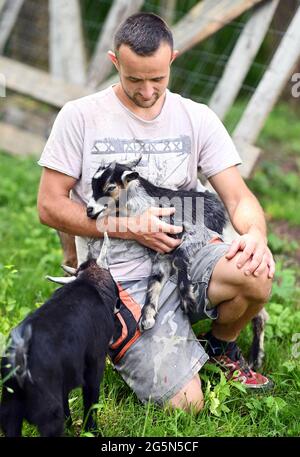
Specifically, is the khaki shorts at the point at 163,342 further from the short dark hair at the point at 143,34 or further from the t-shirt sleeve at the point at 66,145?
the short dark hair at the point at 143,34

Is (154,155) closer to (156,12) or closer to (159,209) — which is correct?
(159,209)

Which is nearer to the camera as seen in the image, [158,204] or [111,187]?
[111,187]

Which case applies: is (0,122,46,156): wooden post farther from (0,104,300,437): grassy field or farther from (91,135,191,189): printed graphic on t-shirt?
(91,135,191,189): printed graphic on t-shirt

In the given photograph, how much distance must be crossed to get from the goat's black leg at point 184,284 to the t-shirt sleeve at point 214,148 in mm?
435

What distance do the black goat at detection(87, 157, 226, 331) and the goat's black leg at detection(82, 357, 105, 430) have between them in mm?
521

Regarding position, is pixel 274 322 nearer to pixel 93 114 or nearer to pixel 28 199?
pixel 93 114

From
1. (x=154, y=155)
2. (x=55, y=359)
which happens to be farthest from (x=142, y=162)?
(x=55, y=359)

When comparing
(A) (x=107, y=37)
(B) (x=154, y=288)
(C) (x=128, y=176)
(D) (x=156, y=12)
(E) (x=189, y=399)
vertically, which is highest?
(D) (x=156, y=12)

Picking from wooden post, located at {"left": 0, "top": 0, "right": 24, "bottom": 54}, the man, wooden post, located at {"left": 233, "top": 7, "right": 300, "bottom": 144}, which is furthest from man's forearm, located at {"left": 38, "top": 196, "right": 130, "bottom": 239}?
wooden post, located at {"left": 0, "top": 0, "right": 24, "bottom": 54}

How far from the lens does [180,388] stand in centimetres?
319

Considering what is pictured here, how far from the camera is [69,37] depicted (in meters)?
6.14

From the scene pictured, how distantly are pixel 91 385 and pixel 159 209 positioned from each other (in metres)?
0.89

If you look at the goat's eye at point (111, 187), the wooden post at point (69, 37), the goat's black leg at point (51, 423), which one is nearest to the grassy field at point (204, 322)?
the goat's black leg at point (51, 423)

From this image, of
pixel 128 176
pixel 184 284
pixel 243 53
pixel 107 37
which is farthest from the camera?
pixel 107 37
